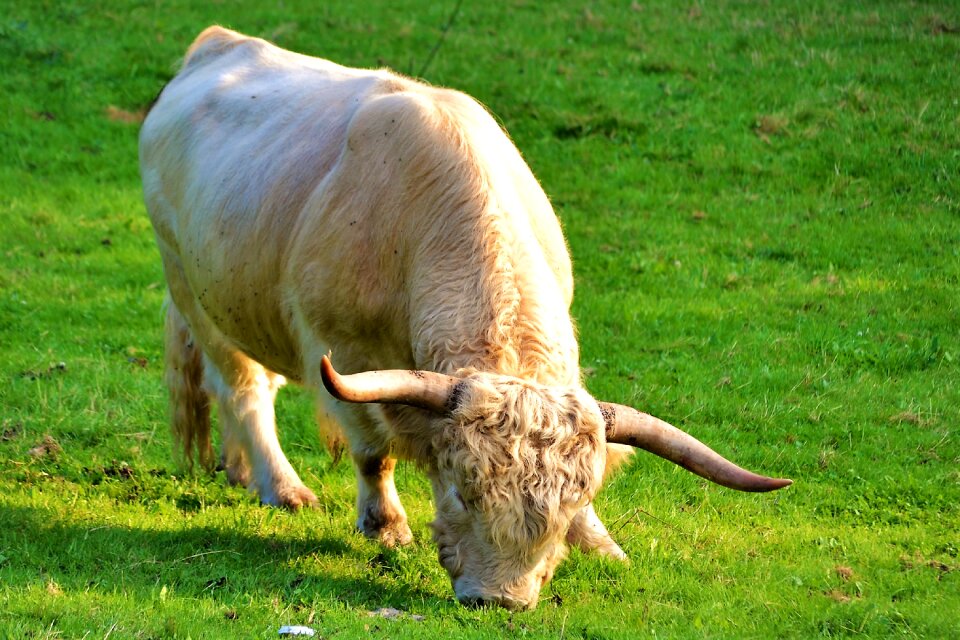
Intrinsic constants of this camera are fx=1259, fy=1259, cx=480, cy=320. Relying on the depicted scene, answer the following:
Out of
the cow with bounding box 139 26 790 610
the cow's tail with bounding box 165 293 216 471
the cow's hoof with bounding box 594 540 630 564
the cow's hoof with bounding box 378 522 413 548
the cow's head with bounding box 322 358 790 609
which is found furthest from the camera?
the cow's tail with bounding box 165 293 216 471

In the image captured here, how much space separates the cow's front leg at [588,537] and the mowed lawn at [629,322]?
12 centimetres

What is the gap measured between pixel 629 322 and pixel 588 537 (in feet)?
13.3

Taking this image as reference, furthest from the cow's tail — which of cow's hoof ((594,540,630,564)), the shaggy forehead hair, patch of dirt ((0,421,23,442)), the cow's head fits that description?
the shaggy forehead hair

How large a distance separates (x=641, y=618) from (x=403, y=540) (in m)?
1.71

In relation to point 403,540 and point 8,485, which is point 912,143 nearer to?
point 403,540

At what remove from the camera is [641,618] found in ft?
19.5

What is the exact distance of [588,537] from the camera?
22.6 feet

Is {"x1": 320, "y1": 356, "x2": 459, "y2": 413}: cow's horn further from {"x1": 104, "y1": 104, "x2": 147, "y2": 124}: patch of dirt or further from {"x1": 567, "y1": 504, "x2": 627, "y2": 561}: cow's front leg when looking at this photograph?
{"x1": 104, "y1": 104, "x2": 147, "y2": 124}: patch of dirt

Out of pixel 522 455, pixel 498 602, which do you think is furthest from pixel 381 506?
pixel 522 455

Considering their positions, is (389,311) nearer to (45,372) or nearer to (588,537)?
(588,537)

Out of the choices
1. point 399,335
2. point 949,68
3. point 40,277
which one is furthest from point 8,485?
point 949,68

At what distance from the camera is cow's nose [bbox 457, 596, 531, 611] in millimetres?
5504

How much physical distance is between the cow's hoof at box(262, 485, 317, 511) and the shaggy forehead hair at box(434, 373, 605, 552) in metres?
2.73

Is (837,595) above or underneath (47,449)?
above
